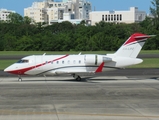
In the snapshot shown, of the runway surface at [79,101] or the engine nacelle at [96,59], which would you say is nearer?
the runway surface at [79,101]

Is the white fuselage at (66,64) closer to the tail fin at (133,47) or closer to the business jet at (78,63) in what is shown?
the business jet at (78,63)

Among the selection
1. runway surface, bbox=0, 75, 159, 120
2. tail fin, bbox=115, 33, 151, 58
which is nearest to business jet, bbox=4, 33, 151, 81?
tail fin, bbox=115, 33, 151, 58

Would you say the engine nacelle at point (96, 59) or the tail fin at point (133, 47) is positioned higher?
the tail fin at point (133, 47)

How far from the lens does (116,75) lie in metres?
41.7

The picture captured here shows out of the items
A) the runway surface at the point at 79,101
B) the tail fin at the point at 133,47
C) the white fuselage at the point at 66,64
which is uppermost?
the tail fin at the point at 133,47

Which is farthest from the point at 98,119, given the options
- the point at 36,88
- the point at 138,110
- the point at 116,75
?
the point at 116,75

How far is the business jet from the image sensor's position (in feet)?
119

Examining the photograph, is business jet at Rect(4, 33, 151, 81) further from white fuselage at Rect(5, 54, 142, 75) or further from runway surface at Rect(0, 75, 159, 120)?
runway surface at Rect(0, 75, 159, 120)

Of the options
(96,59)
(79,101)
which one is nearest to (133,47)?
(96,59)

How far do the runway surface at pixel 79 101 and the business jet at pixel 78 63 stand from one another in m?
2.38

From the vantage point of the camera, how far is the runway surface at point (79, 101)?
1961cm

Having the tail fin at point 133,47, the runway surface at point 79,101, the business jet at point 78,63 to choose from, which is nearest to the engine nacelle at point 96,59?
the business jet at point 78,63

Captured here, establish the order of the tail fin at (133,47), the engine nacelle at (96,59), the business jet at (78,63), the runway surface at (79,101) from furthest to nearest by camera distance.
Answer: the tail fin at (133,47) < the business jet at (78,63) < the engine nacelle at (96,59) < the runway surface at (79,101)

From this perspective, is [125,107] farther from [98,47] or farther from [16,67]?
[98,47]
